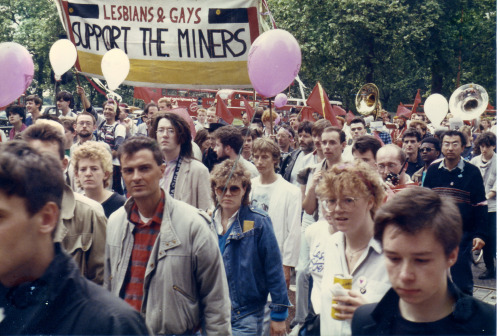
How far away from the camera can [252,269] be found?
410 cm

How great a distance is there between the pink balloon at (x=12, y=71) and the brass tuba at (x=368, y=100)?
1561 centimetres

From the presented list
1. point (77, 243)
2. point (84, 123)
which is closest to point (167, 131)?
point (77, 243)

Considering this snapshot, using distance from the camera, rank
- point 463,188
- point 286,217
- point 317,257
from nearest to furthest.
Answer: point 317,257
point 286,217
point 463,188

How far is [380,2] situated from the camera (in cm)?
2784

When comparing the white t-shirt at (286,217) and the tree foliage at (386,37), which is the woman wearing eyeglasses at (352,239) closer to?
the white t-shirt at (286,217)

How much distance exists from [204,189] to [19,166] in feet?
10.3

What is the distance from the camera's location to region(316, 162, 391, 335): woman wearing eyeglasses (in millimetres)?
2813

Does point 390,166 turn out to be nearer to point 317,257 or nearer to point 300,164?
point 317,257

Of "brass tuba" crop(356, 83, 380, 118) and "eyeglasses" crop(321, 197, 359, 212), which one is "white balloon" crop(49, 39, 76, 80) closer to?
"eyeglasses" crop(321, 197, 359, 212)

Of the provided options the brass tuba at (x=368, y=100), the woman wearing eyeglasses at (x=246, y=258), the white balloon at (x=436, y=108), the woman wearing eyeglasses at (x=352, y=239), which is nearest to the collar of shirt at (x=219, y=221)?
the woman wearing eyeglasses at (x=246, y=258)

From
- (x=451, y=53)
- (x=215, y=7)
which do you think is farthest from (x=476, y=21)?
(x=215, y=7)

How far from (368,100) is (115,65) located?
1483 cm

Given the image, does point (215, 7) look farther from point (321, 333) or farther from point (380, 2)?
point (380, 2)

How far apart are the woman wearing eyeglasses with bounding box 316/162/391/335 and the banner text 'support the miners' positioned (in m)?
Result: 3.58
